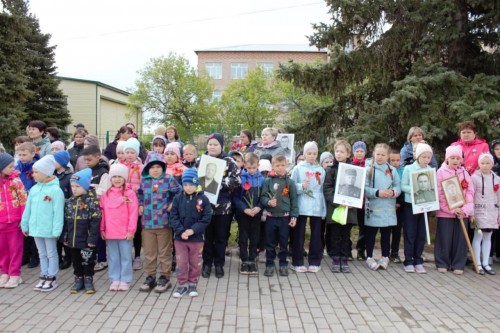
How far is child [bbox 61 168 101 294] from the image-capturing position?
16.7 feet

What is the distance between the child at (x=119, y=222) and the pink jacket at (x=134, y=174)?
1.00 feet

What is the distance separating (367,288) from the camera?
544cm

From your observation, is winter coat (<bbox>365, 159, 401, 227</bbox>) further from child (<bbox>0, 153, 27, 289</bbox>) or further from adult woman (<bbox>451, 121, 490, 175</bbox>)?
child (<bbox>0, 153, 27, 289</bbox>)

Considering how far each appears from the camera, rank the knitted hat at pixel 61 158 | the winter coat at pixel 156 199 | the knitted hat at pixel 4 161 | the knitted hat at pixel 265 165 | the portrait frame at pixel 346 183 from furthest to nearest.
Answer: the knitted hat at pixel 265 165, the portrait frame at pixel 346 183, the knitted hat at pixel 61 158, the knitted hat at pixel 4 161, the winter coat at pixel 156 199

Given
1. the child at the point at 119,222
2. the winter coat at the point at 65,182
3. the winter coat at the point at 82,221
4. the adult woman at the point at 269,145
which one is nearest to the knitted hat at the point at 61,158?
the winter coat at the point at 65,182

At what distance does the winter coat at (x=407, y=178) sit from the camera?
20.5ft

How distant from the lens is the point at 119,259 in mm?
5371

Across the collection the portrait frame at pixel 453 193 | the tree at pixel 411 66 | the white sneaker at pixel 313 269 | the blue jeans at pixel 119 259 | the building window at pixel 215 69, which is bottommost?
the white sneaker at pixel 313 269

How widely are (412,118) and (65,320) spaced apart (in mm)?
7210

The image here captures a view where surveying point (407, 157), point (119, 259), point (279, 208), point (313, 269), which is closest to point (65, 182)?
point (119, 259)

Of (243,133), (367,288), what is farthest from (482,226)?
(243,133)

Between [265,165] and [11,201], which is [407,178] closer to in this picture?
[265,165]

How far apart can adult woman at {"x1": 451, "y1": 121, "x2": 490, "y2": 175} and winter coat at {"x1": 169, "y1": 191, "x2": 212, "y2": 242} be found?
443 centimetres

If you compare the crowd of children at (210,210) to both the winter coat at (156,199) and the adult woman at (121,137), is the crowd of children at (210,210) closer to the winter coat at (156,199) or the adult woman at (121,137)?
the winter coat at (156,199)
